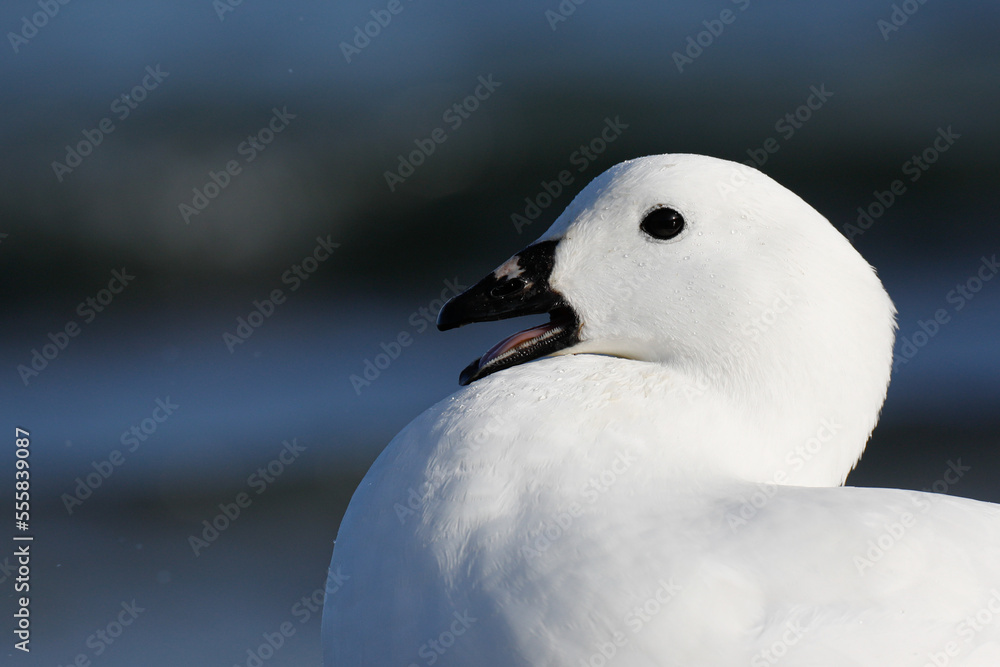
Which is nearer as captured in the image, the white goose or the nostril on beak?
the white goose

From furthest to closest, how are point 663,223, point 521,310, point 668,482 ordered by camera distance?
point 521,310, point 663,223, point 668,482

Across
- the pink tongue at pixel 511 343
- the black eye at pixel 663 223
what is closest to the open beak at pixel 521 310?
the pink tongue at pixel 511 343

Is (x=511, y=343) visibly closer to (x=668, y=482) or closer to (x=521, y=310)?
(x=521, y=310)

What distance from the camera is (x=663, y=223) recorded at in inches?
102

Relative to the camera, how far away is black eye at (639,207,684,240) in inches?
101

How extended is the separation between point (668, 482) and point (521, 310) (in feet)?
2.15

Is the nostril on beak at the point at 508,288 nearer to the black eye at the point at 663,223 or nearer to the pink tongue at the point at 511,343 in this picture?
the pink tongue at the point at 511,343

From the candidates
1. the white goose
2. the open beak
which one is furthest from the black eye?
the open beak

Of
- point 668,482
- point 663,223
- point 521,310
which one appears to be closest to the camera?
point 668,482

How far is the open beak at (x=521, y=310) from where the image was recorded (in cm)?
269

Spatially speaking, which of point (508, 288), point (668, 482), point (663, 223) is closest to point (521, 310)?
point (508, 288)

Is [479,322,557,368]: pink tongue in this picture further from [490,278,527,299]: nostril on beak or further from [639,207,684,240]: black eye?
[639,207,684,240]: black eye

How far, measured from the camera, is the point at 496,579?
2.08 metres

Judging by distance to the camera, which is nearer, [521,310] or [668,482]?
[668,482]
